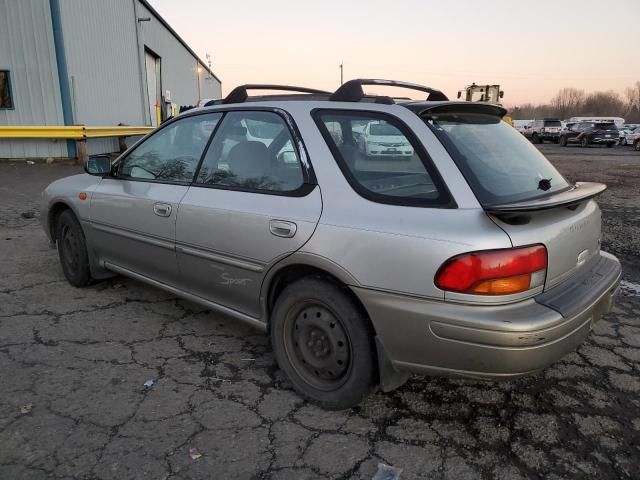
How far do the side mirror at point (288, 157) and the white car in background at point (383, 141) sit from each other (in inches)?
14.4

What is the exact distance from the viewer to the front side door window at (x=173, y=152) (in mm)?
3273

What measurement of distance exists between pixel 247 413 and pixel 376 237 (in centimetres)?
117

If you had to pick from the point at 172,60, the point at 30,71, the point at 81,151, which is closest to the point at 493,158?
the point at 81,151

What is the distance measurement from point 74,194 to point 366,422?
313 cm

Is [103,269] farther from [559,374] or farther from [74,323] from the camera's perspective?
[559,374]

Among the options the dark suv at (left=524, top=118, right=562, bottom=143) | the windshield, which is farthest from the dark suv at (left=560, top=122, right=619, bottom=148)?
the windshield

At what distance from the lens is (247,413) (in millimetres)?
2553

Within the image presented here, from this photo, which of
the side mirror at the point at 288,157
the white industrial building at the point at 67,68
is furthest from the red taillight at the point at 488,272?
the white industrial building at the point at 67,68

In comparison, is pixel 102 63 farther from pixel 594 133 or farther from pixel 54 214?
pixel 594 133

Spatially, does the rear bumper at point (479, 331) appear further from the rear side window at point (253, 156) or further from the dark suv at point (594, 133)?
the dark suv at point (594, 133)

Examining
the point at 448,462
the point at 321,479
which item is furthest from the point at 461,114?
the point at 321,479

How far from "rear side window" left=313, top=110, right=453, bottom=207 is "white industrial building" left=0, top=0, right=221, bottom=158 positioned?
41.5ft

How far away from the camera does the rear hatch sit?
7.00 feet

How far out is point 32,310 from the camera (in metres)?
3.82
